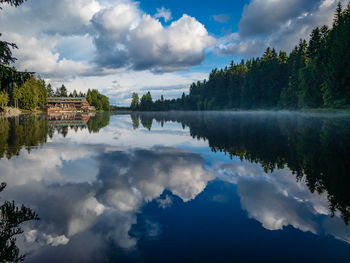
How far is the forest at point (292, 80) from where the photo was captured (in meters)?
39.6

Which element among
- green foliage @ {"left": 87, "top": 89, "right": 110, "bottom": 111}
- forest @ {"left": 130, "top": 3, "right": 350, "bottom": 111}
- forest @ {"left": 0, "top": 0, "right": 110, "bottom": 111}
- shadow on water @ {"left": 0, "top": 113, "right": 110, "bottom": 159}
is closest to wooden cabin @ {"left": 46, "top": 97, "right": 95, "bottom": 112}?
forest @ {"left": 0, "top": 0, "right": 110, "bottom": 111}

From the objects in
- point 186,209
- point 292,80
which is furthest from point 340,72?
point 186,209

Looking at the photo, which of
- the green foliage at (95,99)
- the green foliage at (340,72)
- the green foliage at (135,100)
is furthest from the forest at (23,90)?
the green foliage at (340,72)

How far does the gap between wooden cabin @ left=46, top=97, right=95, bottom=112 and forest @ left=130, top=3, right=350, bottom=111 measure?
67171 millimetres

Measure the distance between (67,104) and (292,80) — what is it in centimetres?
10479

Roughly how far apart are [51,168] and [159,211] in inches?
218

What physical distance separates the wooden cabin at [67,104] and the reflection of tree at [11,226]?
11592 centimetres

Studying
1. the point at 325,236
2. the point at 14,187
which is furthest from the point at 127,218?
the point at 14,187

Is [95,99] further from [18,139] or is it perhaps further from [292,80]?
[18,139]

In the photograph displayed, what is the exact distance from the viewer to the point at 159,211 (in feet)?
14.2

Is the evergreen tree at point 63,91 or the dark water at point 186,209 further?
the evergreen tree at point 63,91

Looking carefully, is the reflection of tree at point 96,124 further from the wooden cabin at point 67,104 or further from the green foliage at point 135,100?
the green foliage at point 135,100

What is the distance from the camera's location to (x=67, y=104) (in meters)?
112

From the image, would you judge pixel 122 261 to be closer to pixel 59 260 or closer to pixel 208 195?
pixel 59 260
